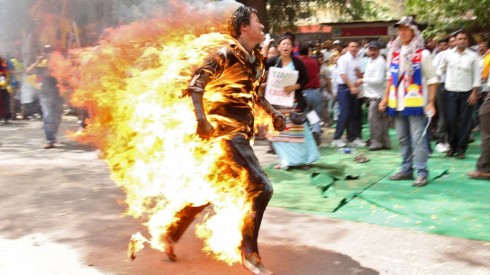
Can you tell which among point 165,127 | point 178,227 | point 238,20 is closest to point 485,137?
point 238,20

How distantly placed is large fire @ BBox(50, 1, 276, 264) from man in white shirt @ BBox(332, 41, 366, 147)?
606cm

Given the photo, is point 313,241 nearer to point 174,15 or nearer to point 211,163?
point 211,163

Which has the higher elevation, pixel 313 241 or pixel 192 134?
pixel 192 134

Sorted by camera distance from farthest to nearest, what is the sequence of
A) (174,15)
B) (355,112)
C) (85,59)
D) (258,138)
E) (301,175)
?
(258,138) → (355,112) → (301,175) → (85,59) → (174,15)

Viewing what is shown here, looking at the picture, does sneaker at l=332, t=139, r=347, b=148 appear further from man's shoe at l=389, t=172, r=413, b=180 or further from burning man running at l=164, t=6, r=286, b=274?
burning man running at l=164, t=6, r=286, b=274

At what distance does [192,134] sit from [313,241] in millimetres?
1598

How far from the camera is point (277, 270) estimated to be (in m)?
4.33

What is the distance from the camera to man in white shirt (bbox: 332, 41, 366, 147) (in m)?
10.2

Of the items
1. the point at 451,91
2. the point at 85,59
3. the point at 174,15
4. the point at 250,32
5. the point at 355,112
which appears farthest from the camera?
the point at 355,112

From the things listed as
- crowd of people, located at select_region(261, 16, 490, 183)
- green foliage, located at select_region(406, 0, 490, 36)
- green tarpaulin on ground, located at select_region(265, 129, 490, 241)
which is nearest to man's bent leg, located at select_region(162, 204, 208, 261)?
green tarpaulin on ground, located at select_region(265, 129, 490, 241)

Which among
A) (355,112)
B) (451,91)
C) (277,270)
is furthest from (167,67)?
(355,112)

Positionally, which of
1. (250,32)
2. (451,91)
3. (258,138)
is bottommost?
(258,138)

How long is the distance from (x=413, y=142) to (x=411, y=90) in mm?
655

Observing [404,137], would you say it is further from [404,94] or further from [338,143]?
[338,143]
